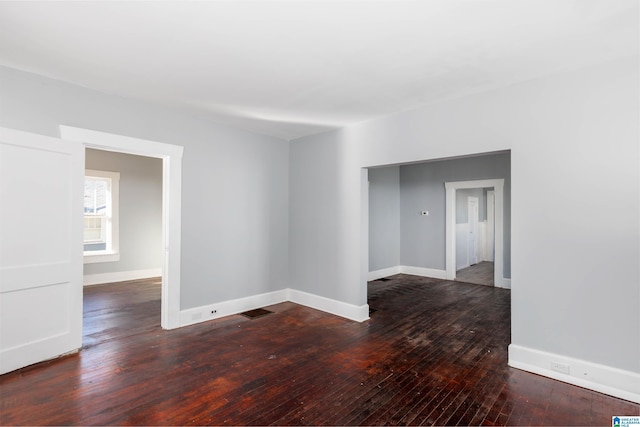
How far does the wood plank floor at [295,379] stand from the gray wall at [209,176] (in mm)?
695

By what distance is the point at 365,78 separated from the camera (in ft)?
9.64

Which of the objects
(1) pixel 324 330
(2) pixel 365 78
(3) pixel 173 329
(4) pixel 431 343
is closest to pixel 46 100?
(3) pixel 173 329

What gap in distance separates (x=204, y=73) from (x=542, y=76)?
297 centimetres

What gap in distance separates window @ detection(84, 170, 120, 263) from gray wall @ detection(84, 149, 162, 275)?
0.11 meters

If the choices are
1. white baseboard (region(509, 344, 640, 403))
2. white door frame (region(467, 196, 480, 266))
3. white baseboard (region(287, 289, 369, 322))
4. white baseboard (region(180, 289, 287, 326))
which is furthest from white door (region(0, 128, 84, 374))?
white door frame (region(467, 196, 480, 266))

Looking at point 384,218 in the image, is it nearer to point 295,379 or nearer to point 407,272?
point 407,272

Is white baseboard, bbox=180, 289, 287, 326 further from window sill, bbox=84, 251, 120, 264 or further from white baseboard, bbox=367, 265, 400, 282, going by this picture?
window sill, bbox=84, 251, 120, 264

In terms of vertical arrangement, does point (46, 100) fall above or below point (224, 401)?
above

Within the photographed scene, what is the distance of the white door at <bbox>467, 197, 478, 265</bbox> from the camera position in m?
8.94

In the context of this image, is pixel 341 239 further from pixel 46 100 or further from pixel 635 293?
pixel 46 100

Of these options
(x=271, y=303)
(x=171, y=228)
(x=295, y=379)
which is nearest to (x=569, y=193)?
(x=295, y=379)

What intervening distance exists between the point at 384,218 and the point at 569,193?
14.8 feet

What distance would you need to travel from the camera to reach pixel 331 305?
461cm

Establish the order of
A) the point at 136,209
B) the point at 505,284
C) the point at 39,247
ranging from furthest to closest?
the point at 136,209 → the point at 505,284 → the point at 39,247
